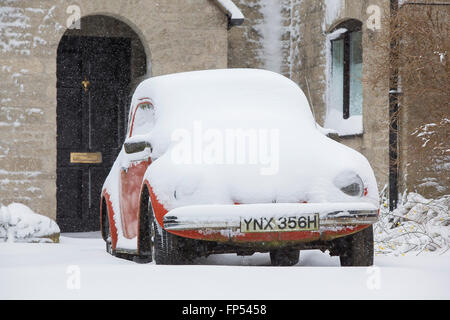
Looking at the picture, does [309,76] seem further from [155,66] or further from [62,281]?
[62,281]

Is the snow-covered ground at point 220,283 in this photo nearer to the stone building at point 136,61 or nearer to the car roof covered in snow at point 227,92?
the car roof covered in snow at point 227,92

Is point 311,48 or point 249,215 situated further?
point 311,48

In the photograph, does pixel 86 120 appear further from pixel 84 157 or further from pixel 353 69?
pixel 353 69

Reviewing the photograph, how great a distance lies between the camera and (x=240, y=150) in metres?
5.70

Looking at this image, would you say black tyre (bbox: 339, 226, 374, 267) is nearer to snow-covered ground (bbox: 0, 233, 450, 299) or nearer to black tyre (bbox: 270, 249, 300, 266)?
snow-covered ground (bbox: 0, 233, 450, 299)

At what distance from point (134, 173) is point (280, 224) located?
172cm

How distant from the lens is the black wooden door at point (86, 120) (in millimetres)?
13641

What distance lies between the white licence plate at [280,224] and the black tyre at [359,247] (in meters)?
0.52

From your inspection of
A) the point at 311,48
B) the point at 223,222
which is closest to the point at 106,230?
the point at 223,222

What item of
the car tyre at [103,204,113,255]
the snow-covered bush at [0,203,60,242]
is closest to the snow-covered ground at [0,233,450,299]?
the car tyre at [103,204,113,255]

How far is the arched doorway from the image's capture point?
13.6 m

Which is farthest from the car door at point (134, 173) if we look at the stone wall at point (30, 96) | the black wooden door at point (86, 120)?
the black wooden door at point (86, 120)
